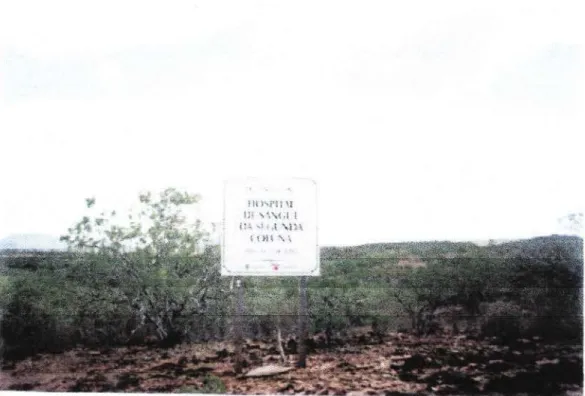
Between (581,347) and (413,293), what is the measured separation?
49.8 inches

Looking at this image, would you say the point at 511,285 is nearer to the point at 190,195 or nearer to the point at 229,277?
the point at 229,277

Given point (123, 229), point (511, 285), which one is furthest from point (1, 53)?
point (511, 285)

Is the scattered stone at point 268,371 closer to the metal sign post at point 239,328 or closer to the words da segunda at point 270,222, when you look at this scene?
the metal sign post at point 239,328

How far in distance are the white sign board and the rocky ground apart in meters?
0.61

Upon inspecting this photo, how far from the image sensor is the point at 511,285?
16.6 ft

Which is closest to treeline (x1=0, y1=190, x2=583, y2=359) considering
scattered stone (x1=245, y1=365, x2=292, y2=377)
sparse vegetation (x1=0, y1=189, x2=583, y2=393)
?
sparse vegetation (x1=0, y1=189, x2=583, y2=393)

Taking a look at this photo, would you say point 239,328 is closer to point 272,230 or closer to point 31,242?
point 272,230

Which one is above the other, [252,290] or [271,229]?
[271,229]

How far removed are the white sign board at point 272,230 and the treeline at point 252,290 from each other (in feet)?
0.46

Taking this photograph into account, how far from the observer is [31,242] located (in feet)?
17.4

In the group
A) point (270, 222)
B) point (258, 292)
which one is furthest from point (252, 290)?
point (270, 222)

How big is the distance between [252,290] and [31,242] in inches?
69.7

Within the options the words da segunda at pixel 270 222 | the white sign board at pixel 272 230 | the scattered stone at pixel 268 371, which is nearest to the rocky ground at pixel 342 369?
the scattered stone at pixel 268 371

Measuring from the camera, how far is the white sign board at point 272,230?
5.08 m
